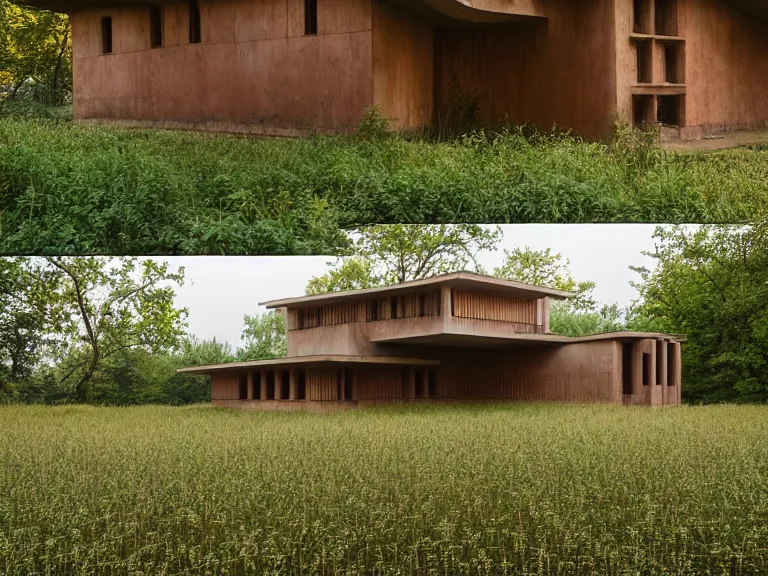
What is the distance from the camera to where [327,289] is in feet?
95.7

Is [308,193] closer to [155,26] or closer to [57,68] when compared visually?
[155,26]

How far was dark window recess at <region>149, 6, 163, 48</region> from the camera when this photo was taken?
23.3 metres

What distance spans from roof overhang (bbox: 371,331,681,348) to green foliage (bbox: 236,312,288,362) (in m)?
8.02

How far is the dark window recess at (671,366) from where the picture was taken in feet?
75.7

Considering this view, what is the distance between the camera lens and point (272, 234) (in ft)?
48.1

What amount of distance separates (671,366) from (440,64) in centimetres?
843

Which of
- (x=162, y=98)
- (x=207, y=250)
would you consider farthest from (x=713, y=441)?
(x=162, y=98)

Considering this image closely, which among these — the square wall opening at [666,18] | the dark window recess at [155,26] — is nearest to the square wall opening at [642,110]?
the square wall opening at [666,18]

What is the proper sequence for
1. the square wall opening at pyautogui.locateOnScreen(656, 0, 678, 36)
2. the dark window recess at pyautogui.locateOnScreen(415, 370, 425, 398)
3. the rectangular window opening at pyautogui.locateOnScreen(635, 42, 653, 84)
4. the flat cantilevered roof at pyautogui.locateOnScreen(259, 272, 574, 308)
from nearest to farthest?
the rectangular window opening at pyautogui.locateOnScreen(635, 42, 653, 84) → the square wall opening at pyautogui.locateOnScreen(656, 0, 678, 36) → the flat cantilevered roof at pyautogui.locateOnScreen(259, 272, 574, 308) → the dark window recess at pyautogui.locateOnScreen(415, 370, 425, 398)

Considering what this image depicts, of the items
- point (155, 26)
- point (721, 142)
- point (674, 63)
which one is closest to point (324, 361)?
point (155, 26)

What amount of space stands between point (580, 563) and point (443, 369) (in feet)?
54.5

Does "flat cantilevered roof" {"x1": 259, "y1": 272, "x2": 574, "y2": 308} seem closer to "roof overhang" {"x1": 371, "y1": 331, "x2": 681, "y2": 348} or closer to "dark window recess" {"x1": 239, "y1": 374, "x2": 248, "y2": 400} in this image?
"roof overhang" {"x1": 371, "y1": 331, "x2": 681, "y2": 348}

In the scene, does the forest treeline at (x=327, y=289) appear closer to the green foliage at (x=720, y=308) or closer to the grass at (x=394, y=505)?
the green foliage at (x=720, y=308)

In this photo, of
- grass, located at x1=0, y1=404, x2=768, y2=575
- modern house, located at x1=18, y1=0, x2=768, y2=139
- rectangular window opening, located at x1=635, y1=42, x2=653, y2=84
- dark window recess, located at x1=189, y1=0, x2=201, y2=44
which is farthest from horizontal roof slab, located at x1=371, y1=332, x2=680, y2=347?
dark window recess, located at x1=189, y1=0, x2=201, y2=44
